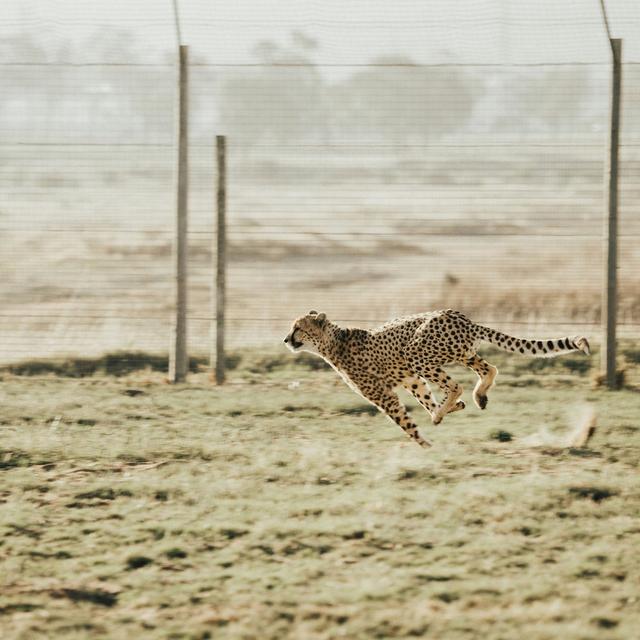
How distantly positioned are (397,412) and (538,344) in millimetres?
663

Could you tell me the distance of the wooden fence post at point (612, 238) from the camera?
6.56 meters

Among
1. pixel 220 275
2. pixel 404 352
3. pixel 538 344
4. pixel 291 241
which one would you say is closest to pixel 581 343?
pixel 538 344

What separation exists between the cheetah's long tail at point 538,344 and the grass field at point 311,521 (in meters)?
0.43

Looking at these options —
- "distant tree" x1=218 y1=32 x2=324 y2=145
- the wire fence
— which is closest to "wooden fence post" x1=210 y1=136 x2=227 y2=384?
the wire fence

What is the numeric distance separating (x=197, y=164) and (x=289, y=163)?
2.56 metres

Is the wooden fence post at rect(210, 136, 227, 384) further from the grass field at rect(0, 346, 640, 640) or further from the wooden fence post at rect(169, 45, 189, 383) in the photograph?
the grass field at rect(0, 346, 640, 640)

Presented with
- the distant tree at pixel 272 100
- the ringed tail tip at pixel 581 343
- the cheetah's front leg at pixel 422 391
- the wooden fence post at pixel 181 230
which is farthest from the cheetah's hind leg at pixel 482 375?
the distant tree at pixel 272 100

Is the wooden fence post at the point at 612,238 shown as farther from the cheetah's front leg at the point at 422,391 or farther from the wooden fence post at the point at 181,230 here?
the wooden fence post at the point at 181,230

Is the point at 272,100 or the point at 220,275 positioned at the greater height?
the point at 272,100

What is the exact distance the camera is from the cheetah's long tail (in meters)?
4.57

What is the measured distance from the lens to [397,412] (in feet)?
16.1

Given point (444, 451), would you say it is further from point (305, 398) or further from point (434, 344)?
point (305, 398)

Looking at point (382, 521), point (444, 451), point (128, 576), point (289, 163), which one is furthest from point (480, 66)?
point (289, 163)

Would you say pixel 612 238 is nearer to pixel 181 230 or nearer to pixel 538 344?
pixel 538 344
